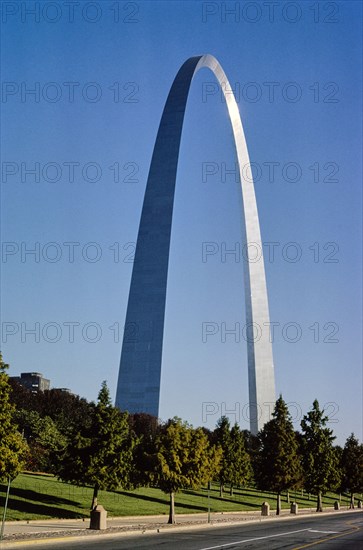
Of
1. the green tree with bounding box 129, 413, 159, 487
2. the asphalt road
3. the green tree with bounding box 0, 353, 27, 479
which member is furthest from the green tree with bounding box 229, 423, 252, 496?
the green tree with bounding box 0, 353, 27, 479

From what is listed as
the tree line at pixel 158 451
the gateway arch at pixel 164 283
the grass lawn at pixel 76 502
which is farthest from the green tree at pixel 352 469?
the grass lawn at pixel 76 502

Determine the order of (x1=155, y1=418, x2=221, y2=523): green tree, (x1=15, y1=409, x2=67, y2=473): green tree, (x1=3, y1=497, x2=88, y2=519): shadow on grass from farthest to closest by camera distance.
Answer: (x1=15, y1=409, x2=67, y2=473): green tree < (x1=155, y1=418, x2=221, y2=523): green tree < (x1=3, y1=497, x2=88, y2=519): shadow on grass

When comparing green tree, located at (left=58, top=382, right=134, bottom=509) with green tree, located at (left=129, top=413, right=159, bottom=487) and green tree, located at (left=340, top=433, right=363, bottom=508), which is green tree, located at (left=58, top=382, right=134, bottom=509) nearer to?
green tree, located at (left=129, top=413, right=159, bottom=487)

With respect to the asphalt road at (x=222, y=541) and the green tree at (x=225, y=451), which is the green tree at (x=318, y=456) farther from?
the asphalt road at (x=222, y=541)

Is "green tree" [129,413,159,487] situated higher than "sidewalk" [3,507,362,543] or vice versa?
"green tree" [129,413,159,487]

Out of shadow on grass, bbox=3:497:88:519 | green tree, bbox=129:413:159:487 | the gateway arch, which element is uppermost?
the gateway arch

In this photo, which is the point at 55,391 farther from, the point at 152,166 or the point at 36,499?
the point at 36,499
